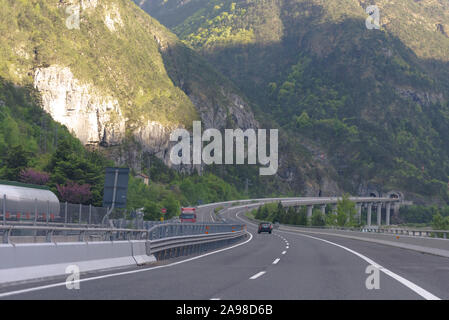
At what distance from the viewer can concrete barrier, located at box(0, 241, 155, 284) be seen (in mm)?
10852

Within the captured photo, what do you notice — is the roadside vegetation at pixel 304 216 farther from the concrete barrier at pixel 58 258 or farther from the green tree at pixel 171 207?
the concrete barrier at pixel 58 258

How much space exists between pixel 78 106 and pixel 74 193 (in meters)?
78.5

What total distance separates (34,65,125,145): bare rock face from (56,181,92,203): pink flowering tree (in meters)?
72.5

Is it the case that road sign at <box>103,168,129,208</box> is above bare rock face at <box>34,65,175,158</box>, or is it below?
below

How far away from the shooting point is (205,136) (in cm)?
19612

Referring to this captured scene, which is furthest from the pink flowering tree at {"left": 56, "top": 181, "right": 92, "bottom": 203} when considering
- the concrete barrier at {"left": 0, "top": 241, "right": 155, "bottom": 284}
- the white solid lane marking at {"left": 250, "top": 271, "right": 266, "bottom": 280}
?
the white solid lane marking at {"left": 250, "top": 271, "right": 266, "bottom": 280}

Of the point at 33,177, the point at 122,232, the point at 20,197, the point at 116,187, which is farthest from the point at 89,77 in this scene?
the point at 122,232

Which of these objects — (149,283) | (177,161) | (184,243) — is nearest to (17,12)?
(177,161)

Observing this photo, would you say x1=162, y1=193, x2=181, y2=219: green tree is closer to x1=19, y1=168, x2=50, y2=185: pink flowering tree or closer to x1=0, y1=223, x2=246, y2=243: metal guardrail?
x1=19, y1=168, x2=50, y2=185: pink flowering tree

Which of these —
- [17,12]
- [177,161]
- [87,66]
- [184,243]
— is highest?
[17,12]

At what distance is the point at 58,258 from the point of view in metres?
12.7
